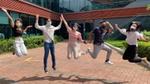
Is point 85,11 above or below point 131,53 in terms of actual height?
below

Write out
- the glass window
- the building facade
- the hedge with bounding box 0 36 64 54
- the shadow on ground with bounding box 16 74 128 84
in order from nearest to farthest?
1. the shadow on ground with bounding box 16 74 128 84
2. the hedge with bounding box 0 36 64 54
3. the glass window
4. the building facade

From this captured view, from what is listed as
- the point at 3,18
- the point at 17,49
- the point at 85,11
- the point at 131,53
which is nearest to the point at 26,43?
the point at 3,18

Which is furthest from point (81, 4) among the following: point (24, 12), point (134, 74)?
point (134, 74)

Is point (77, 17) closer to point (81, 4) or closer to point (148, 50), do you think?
point (81, 4)

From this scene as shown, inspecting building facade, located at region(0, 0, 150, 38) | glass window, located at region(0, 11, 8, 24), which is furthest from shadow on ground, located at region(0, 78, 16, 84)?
building facade, located at region(0, 0, 150, 38)

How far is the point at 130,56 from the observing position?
12.3 meters

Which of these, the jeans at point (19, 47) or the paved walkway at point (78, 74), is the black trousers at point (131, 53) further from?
the jeans at point (19, 47)

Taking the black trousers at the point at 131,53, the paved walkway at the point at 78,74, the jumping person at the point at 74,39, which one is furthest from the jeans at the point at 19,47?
the black trousers at the point at 131,53

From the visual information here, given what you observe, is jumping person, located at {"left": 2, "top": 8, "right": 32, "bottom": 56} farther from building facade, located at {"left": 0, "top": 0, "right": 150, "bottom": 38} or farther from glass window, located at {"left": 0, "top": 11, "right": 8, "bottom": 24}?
building facade, located at {"left": 0, "top": 0, "right": 150, "bottom": 38}

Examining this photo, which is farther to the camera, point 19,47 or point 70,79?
point 70,79

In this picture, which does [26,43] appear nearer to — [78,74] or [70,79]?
[78,74]

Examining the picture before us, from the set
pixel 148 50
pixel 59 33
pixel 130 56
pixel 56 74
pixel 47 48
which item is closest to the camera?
pixel 130 56

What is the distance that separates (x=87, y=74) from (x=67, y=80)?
5.48 ft

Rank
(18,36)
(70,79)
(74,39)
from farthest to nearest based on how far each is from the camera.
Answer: (74,39), (70,79), (18,36)
